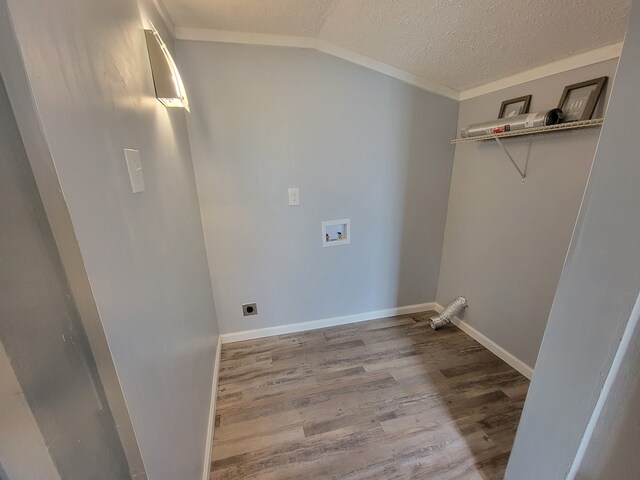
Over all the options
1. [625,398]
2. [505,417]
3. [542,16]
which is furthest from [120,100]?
[505,417]

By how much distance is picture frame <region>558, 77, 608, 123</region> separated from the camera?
1244 millimetres

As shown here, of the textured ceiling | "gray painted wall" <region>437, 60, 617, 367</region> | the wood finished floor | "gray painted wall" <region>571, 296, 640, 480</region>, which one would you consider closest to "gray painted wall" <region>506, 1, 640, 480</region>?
"gray painted wall" <region>571, 296, 640, 480</region>

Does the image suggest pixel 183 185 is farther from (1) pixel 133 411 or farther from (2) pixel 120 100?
(1) pixel 133 411

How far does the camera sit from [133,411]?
59 centimetres

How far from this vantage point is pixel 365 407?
5.16 feet

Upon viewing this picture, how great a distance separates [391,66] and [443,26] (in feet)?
1.67

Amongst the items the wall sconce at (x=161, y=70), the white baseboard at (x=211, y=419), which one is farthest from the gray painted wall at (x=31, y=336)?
the white baseboard at (x=211, y=419)

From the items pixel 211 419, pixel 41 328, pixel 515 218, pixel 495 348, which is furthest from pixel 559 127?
pixel 211 419

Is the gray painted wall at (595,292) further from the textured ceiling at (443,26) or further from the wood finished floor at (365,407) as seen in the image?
the textured ceiling at (443,26)

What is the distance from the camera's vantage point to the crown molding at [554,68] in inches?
47.4

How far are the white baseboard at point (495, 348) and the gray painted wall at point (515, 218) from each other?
0.03m

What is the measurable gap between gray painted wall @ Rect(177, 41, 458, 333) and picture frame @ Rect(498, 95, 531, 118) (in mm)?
422

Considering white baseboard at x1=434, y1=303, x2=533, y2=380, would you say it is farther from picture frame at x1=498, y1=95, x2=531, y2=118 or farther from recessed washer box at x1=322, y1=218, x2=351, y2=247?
picture frame at x1=498, y1=95, x2=531, y2=118

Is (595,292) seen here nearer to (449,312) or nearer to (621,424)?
(621,424)
